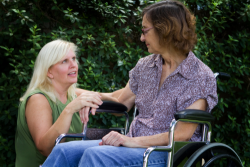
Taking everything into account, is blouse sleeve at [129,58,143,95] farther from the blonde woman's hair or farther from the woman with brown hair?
the blonde woman's hair

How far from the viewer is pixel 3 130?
9.11 feet

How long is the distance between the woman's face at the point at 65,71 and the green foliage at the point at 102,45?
0.56 metres

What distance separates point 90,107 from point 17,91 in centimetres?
113

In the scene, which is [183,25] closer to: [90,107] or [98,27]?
[90,107]

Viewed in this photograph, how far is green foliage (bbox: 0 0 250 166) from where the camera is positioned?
2.73m

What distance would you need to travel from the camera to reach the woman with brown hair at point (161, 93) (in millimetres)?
1536

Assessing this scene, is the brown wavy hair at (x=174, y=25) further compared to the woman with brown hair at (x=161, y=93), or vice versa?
the brown wavy hair at (x=174, y=25)

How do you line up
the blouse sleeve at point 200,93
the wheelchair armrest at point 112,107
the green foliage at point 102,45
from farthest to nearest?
the green foliage at point 102,45, the wheelchair armrest at point 112,107, the blouse sleeve at point 200,93

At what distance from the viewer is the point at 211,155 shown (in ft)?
5.19

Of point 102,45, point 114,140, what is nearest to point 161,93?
point 114,140

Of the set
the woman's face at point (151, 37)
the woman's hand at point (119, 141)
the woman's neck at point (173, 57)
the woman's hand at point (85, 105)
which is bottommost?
the woman's hand at point (119, 141)

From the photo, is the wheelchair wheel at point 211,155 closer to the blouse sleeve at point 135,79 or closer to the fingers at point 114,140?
the fingers at point 114,140

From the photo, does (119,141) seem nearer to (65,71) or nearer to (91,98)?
(91,98)

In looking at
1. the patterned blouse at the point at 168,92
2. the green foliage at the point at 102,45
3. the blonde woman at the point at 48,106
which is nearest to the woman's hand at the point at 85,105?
the blonde woman at the point at 48,106
